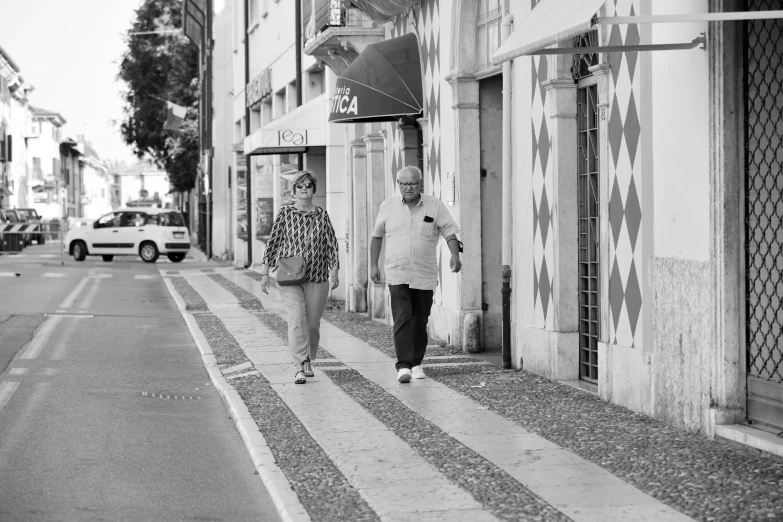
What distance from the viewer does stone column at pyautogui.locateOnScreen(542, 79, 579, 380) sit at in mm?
10555

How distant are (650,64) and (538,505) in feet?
12.1

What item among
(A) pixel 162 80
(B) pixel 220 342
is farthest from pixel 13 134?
(B) pixel 220 342

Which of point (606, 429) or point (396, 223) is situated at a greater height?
point (396, 223)

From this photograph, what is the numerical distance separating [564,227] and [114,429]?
13.7ft

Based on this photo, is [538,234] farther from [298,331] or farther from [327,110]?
[327,110]

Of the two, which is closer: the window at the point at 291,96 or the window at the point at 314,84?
the window at the point at 314,84

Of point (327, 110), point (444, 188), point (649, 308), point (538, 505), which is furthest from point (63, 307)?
point (538, 505)

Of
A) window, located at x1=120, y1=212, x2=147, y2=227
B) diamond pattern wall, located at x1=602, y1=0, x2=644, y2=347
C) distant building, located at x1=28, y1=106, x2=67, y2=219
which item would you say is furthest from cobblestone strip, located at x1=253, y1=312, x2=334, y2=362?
distant building, located at x1=28, y1=106, x2=67, y2=219

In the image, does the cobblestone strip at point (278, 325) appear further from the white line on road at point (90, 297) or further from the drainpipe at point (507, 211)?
the white line on road at point (90, 297)

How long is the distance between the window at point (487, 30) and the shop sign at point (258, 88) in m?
16.6

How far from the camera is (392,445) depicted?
7.73m

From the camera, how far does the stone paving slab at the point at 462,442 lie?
20.0ft

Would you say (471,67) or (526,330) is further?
(471,67)

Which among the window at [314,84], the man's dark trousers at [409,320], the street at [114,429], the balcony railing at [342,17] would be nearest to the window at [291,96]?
the window at [314,84]
